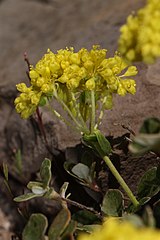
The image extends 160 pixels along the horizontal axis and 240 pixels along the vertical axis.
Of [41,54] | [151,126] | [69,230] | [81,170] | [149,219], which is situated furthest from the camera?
[41,54]

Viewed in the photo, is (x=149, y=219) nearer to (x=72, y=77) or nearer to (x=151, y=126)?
(x=151, y=126)

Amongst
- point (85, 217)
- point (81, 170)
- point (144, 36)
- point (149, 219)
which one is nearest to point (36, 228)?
point (85, 217)

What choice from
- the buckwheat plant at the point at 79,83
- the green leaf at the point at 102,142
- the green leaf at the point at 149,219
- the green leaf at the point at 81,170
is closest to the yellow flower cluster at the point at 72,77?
the buckwheat plant at the point at 79,83

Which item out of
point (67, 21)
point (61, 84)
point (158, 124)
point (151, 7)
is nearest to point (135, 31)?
point (151, 7)

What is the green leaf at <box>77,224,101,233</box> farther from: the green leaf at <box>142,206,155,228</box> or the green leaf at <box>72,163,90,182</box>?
the green leaf at <box>142,206,155,228</box>

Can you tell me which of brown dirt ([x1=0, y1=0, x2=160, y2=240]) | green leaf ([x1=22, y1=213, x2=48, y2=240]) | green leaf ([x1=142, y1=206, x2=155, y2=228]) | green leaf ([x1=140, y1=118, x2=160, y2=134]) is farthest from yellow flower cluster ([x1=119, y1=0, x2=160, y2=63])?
brown dirt ([x1=0, y1=0, x2=160, y2=240])

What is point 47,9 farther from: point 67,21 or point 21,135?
point 21,135
